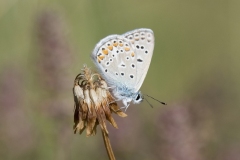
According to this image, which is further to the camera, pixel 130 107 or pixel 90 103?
pixel 130 107

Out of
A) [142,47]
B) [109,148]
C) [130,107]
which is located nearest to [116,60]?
[142,47]

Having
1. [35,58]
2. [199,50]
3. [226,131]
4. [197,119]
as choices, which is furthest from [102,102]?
[199,50]

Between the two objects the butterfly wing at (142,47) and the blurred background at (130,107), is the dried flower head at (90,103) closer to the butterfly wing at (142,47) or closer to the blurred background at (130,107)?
the butterfly wing at (142,47)

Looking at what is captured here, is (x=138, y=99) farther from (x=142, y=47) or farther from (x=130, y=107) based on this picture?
(x=130, y=107)

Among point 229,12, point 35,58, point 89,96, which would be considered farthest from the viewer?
point 229,12

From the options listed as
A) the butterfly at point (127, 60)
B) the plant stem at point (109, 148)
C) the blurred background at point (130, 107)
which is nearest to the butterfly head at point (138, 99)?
the butterfly at point (127, 60)

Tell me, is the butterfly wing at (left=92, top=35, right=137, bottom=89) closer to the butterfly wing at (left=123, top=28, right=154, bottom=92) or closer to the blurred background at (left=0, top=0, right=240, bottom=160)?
the butterfly wing at (left=123, top=28, right=154, bottom=92)

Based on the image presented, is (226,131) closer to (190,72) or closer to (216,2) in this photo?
(190,72)
